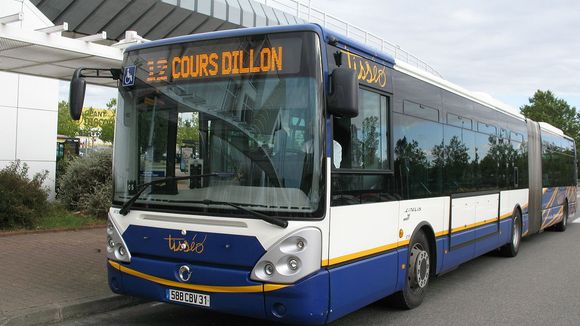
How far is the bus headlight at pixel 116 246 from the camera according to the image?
5203 millimetres

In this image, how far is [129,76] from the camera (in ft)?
17.7

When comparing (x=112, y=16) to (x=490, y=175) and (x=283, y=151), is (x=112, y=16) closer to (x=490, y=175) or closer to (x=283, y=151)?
(x=490, y=175)

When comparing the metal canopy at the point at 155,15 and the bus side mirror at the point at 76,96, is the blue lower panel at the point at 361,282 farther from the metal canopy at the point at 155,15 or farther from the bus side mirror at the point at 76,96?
the metal canopy at the point at 155,15

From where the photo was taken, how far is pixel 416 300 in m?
6.41

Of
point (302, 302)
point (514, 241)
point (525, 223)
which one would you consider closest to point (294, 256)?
point (302, 302)

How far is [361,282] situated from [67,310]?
3.13m

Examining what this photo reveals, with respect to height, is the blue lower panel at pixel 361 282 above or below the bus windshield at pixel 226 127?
below

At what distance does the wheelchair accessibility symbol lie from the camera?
17.6ft

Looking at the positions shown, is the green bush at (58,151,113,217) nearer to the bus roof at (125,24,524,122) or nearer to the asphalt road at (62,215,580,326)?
the asphalt road at (62,215,580,326)

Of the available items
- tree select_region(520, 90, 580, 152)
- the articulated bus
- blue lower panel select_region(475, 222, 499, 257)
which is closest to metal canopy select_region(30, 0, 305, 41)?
blue lower panel select_region(475, 222, 499, 257)

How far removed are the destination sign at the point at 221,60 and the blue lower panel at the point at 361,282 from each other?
1.82 meters

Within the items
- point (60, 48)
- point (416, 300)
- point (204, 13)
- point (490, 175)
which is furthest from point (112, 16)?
point (416, 300)

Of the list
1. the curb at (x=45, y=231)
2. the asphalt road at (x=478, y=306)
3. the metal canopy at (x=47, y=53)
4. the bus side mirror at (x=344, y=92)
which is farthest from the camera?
the curb at (x=45, y=231)

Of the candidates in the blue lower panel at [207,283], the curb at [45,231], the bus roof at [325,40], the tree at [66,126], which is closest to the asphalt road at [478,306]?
the blue lower panel at [207,283]
